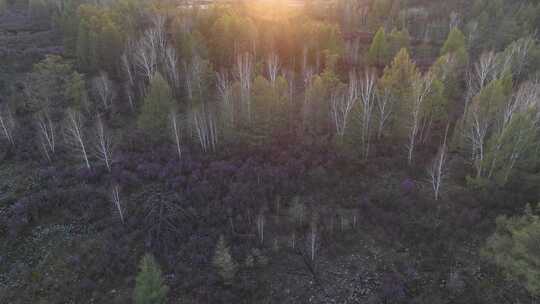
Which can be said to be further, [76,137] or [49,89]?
[49,89]

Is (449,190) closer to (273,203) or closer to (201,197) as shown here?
(273,203)

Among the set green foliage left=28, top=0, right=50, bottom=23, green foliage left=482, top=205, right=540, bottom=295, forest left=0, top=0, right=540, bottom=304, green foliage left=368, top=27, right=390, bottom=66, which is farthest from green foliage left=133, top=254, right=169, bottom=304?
green foliage left=28, top=0, right=50, bottom=23

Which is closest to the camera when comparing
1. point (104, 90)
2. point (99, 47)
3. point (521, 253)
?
point (521, 253)

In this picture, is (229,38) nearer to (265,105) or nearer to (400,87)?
(265,105)

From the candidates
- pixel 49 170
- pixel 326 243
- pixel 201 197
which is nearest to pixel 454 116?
pixel 326 243

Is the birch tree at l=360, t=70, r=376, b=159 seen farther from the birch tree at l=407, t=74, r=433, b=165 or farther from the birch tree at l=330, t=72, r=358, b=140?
the birch tree at l=407, t=74, r=433, b=165

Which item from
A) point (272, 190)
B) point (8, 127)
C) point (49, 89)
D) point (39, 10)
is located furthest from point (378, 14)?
point (39, 10)
